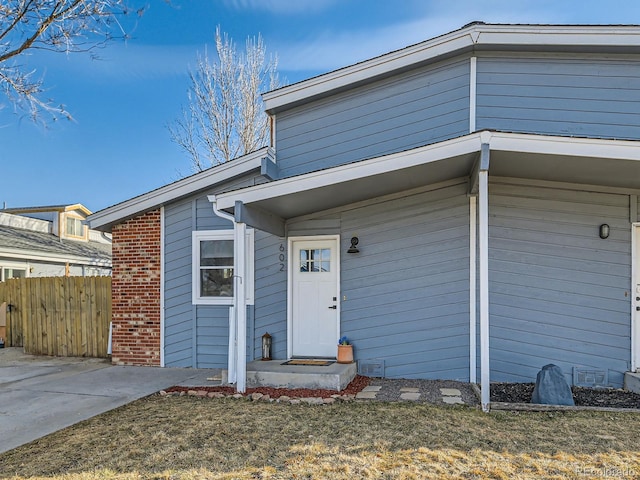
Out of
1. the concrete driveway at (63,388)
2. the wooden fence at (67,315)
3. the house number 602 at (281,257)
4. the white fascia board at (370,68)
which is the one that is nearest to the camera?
the concrete driveway at (63,388)

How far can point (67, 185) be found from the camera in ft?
77.6

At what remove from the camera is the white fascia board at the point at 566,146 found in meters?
4.75

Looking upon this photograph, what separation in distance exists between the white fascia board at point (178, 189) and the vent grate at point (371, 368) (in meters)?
3.42

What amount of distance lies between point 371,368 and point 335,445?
2.82 meters

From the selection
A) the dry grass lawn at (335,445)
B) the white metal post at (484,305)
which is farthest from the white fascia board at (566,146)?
the dry grass lawn at (335,445)

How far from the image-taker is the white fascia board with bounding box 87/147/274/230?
23.8 feet

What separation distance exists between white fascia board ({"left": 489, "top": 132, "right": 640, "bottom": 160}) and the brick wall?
558 centimetres

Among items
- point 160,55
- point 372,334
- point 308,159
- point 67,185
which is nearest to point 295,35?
point 160,55

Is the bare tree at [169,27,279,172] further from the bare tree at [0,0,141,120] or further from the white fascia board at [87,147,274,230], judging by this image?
the bare tree at [0,0,141,120]

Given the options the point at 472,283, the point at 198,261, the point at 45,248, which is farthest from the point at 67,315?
the point at 472,283

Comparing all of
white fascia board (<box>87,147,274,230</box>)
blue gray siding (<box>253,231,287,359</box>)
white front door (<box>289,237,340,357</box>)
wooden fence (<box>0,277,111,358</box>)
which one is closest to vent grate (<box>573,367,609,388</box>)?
white front door (<box>289,237,340,357</box>)

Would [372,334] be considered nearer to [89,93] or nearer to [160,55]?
[160,55]

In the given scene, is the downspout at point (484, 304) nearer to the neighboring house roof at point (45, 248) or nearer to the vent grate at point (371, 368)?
the vent grate at point (371, 368)

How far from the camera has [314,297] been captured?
7.06m
